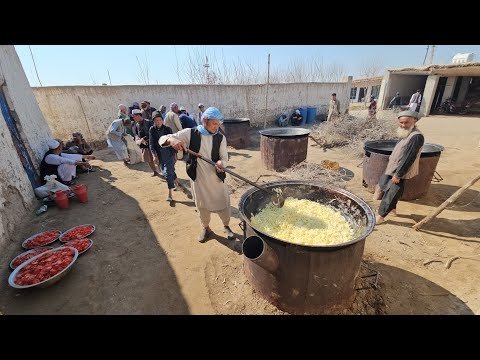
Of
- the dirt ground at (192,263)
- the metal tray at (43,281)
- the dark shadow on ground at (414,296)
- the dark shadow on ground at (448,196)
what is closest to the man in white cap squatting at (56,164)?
the dirt ground at (192,263)

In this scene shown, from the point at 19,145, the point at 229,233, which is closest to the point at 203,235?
the point at 229,233

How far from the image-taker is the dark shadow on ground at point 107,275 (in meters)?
3.02

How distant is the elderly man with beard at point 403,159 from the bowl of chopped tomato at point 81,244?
555cm

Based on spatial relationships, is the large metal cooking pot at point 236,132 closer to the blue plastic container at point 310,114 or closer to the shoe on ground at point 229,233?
→ the shoe on ground at point 229,233

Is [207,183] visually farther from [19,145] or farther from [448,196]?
[448,196]

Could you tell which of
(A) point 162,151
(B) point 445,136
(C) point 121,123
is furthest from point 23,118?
(B) point 445,136

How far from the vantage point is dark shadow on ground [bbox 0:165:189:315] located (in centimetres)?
302

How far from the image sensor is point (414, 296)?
307cm

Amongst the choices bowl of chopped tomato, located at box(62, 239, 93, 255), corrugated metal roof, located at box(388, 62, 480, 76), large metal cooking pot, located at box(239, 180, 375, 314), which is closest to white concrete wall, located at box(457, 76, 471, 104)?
corrugated metal roof, located at box(388, 62, 480, 76)

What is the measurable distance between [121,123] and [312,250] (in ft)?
27.5

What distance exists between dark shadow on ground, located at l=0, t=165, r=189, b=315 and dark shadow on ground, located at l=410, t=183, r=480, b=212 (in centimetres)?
585

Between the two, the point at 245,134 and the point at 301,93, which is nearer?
the point at 245,134

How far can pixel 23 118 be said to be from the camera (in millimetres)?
6750

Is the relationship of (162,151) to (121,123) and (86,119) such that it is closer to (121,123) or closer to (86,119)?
(121,123)
